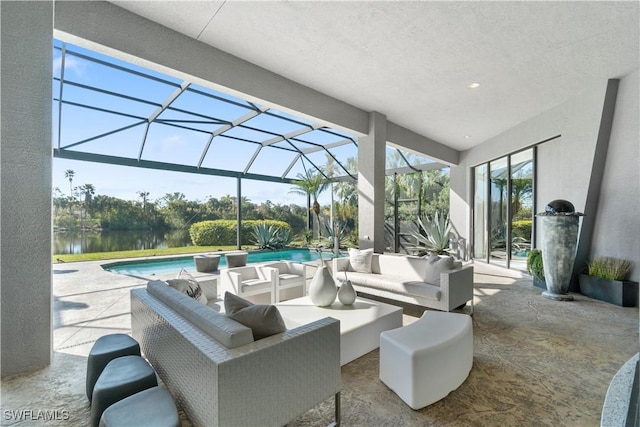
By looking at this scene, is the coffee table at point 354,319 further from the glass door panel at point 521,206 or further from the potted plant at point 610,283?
the glass door panel at point 521,206

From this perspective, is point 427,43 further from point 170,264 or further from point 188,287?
point 170,264

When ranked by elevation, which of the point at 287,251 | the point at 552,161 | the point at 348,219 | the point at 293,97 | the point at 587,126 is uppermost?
the point at 293,97

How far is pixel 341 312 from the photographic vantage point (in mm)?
3205

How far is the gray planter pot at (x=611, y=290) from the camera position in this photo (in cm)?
438

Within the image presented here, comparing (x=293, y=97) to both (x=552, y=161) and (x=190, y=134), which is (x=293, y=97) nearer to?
(x=190, y=134)

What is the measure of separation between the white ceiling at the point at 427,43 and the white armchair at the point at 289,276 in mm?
3086

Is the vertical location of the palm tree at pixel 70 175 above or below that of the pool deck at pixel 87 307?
above

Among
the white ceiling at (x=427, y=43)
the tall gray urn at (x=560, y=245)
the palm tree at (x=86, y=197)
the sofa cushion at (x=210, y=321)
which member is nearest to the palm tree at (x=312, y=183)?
the white ceiling at (x=427, y=43)

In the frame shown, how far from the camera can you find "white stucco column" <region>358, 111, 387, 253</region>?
616 cm

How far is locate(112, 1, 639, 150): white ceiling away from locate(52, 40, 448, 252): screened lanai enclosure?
2.73ft

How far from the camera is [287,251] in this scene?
12.0 m

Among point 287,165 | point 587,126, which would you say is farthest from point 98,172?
point 587,126

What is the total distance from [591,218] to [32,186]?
25.1 feet

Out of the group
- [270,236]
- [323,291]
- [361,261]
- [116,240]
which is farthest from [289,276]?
[270,236]
